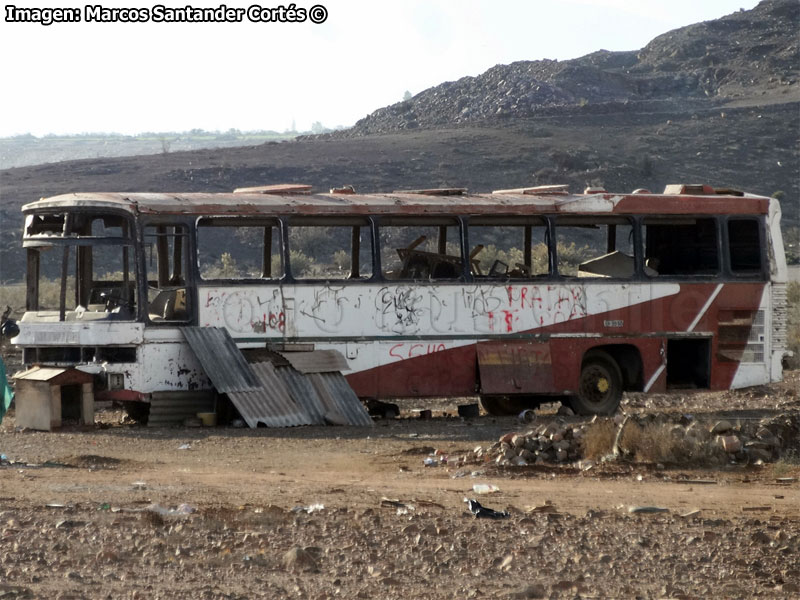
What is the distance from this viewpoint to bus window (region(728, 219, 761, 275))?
19.1 m

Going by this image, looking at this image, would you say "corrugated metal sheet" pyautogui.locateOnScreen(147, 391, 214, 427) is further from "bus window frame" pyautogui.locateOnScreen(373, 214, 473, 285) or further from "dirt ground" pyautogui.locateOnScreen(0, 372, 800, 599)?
"bus window frame" pyautogui.locateOnScreen(373, 214, 473, 285)

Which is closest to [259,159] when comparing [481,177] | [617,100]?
[481,177]

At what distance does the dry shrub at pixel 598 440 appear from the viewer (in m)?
13.1

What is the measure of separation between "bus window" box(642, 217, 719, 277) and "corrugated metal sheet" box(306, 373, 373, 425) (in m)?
4.71

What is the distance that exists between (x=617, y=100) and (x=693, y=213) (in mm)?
60444

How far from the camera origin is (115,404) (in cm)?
1708

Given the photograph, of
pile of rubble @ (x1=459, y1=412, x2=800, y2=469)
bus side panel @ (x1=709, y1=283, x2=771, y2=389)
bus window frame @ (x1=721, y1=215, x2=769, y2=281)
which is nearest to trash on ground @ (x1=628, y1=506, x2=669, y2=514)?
pile of rubble @ (x1=459, y1=412, x2=800, y2=469)

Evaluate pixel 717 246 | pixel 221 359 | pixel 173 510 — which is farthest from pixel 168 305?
pixel 717 246

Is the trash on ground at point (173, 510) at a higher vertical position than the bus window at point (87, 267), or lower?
lower

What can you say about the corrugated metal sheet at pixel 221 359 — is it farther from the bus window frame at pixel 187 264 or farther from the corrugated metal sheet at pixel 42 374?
the corrugated metal sheet at pixel 42 374

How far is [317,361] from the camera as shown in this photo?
670 inches

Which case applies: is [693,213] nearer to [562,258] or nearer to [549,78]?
[562,258]

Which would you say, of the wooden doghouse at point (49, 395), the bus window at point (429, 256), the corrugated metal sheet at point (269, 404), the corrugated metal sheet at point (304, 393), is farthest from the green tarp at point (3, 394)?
the bus window at point (429, 256)

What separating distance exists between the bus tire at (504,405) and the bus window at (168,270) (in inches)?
193
